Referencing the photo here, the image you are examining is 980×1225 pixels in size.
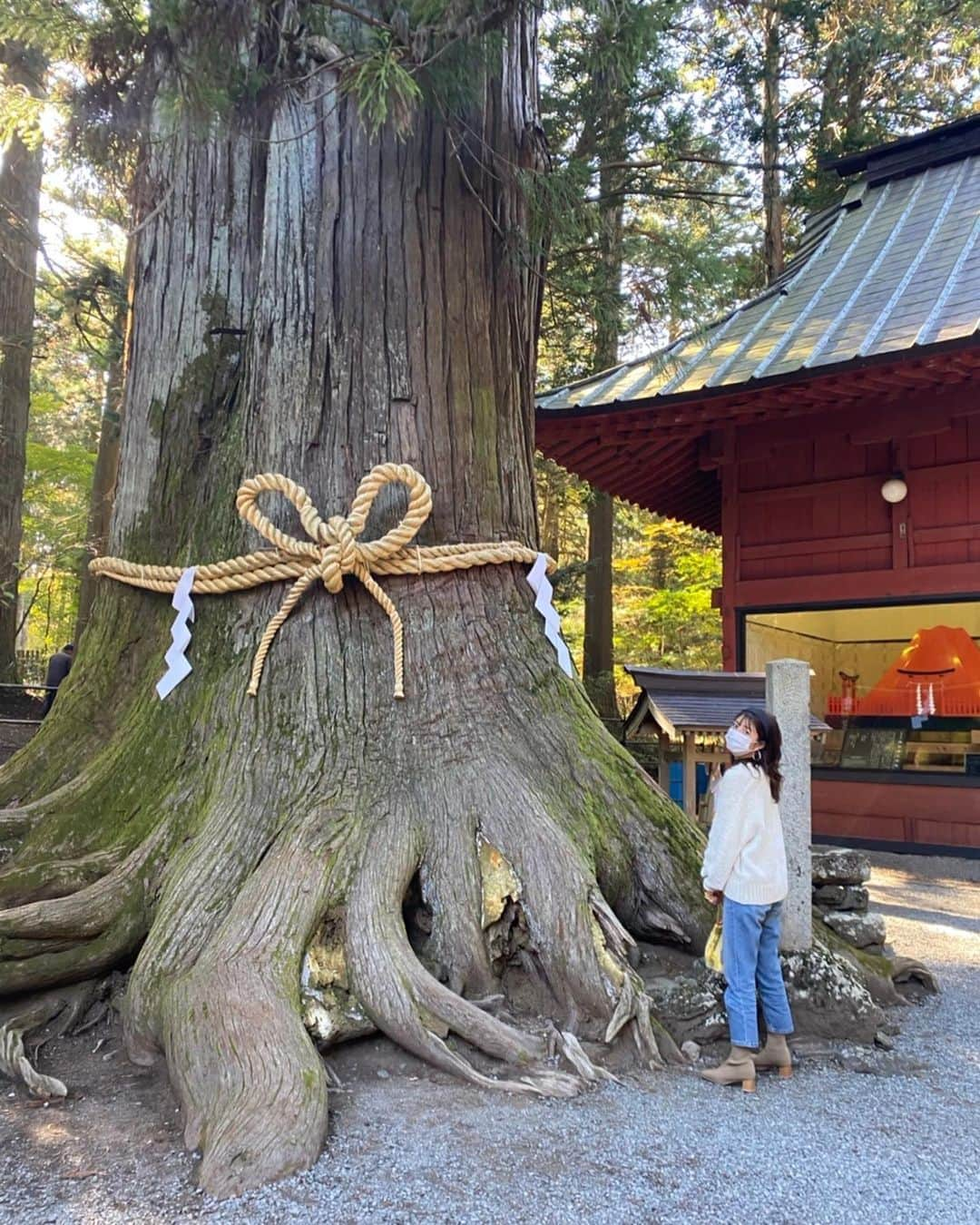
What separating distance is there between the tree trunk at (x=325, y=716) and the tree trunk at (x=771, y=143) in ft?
28.3

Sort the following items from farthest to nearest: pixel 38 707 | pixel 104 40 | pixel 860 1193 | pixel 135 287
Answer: pixel 38 707 < pixel 135 287 < pixel 104 40 < pixel 860 1193

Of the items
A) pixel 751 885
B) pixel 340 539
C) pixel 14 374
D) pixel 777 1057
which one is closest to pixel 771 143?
pixel 14 374

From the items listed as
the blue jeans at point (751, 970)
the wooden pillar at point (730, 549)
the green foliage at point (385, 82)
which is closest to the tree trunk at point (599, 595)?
the wooden pillar at point (730, 549)

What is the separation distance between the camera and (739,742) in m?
2.70

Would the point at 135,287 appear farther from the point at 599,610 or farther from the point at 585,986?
the point at 599,610

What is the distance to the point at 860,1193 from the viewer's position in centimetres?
186

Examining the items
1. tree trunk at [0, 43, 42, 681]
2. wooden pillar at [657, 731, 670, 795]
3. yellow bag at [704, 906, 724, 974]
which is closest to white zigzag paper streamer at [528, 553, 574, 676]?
yellow bag at [704, 906, 724, 974]

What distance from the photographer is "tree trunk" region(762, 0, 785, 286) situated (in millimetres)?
10930

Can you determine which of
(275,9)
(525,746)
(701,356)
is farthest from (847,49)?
(525,746)

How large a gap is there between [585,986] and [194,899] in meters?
1.11

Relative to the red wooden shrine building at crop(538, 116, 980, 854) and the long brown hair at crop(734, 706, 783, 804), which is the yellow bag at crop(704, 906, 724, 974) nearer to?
the long brown hair at crop(734, 706, 783, 804)

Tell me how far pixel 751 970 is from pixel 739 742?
2.10 feet

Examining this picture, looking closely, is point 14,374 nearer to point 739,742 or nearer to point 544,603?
point 544,603

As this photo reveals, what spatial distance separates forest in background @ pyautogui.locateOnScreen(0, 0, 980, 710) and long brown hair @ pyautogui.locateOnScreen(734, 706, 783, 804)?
220 cm
